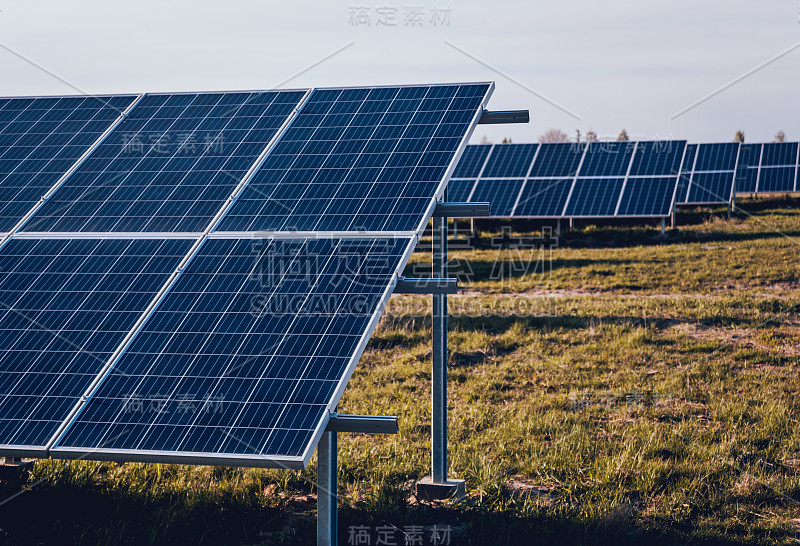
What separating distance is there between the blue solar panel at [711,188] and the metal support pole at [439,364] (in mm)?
28768

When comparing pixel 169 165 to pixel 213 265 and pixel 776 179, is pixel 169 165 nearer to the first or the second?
pixel 213 265

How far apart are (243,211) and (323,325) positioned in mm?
1937

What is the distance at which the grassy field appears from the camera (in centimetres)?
712

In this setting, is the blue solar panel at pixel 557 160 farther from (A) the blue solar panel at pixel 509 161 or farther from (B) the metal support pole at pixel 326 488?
(B) the metal support pole at pixel 326 488

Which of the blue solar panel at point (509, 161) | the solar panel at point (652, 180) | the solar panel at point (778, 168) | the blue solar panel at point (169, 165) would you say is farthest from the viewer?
the solar panel at point (778, 168)

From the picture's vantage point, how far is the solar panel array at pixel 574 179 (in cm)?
2688

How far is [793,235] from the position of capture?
24797 millimetres

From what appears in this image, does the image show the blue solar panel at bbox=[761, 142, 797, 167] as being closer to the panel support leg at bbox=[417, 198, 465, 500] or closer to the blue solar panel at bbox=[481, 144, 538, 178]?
the blue solar panel at bbox=[481, 144, 538, 178]

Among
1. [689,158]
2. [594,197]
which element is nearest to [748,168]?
[689,158]

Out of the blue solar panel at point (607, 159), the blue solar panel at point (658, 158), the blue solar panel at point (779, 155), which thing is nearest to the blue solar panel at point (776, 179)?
the blue solar panel at point (779, 155)

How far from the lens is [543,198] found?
92.0 feet

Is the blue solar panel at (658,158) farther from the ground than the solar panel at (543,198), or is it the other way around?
the blue solar panel at (658,158)

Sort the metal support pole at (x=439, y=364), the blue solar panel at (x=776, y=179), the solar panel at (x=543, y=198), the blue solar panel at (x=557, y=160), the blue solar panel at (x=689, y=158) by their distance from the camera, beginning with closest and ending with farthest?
the metal support pole at (x=439, y=364) → the solar panel at (x=543, y=198) → the blue solar panel at (x=557, y=160) → the blue solar panel at (x=689, y=158) → the blue solar panel at (x=776, y=179)

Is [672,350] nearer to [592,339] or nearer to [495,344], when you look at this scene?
[592,339]
